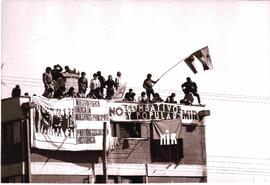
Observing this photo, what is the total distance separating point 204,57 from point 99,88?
7.46ft

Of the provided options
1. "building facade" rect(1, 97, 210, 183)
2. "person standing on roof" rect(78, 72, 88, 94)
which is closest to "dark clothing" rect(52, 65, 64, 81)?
"person standing on roof" rect(78, 72, 88, 94)

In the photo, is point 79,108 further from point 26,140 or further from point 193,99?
point 193,99

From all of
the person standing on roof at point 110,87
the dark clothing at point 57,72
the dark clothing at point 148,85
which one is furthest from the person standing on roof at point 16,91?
the dark clothing at point 148,85

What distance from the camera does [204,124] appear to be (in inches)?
782

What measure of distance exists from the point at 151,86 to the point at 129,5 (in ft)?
9.40

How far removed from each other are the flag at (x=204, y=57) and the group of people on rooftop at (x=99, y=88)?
17.1 inches

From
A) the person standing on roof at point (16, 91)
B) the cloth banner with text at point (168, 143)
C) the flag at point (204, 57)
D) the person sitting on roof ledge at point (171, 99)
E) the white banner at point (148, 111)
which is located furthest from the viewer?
the cloth banner with text at point (168, 143)

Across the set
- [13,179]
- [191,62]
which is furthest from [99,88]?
[13,179]

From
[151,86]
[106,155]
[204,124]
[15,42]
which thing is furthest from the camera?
[204,124]

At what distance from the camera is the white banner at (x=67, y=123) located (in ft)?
57.0

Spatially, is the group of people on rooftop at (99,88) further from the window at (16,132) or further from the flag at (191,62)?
the window at (16,132)

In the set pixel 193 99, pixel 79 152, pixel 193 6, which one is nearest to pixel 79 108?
pixel 79 152

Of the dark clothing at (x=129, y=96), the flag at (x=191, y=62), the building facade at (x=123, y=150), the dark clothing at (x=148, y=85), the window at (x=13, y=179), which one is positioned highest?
the flag at (x=191, y=62)

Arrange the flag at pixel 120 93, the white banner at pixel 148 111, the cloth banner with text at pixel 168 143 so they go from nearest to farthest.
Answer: the flag at pixel 120 93 → the white banner at pixel 148 111 → the cloth banner with text at pixel 168 143
